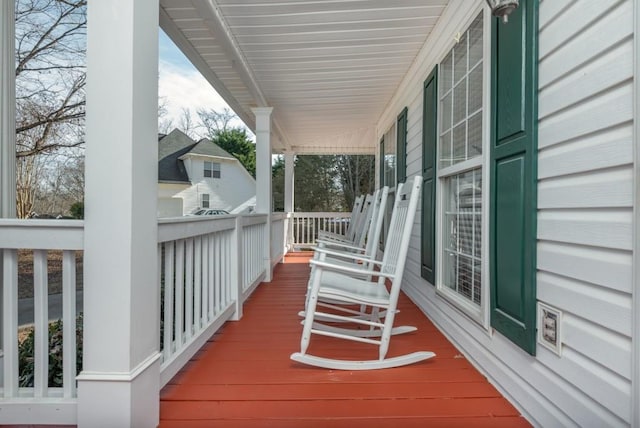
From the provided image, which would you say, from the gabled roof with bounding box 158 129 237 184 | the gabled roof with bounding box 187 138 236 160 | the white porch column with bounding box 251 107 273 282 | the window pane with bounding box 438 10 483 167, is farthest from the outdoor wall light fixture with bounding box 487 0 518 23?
the gabled roof with bounding box 187 138 236 160

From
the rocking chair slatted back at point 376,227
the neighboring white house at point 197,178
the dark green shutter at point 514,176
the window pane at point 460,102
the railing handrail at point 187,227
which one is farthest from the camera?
the neighboring white house at point 197,178

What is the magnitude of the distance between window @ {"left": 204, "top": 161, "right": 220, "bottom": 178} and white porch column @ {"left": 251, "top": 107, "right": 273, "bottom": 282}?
14831 millimetres

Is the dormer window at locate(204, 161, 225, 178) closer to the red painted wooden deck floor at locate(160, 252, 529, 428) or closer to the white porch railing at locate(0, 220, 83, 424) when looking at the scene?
the red painted wooden deck floor at locate(160, 252, 529, 428)

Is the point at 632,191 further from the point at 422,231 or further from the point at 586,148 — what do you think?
the point at 422,231

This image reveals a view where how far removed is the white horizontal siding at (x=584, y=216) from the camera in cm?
113

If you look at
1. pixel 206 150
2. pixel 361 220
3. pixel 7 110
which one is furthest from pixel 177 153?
pixel 7 110

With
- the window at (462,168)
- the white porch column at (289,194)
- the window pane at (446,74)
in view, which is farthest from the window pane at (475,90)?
the white porch column at (289,194)

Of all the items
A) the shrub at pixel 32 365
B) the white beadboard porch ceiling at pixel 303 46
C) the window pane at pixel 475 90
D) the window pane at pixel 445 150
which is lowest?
the shrub at pixel 32 365

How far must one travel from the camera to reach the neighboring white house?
17953 mm

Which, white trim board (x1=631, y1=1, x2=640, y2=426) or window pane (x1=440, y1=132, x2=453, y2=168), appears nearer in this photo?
white trim board (x1=631, y1=1, x2=640, y2=426)

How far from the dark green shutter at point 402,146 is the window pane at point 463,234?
157 centimetres

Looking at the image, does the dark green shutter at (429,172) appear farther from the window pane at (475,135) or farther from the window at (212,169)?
the window at (212,169)

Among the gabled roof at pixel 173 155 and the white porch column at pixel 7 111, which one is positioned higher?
the gabled roof at pixel 173 155

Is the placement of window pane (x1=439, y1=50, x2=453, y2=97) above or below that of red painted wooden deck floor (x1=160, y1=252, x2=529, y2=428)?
above
